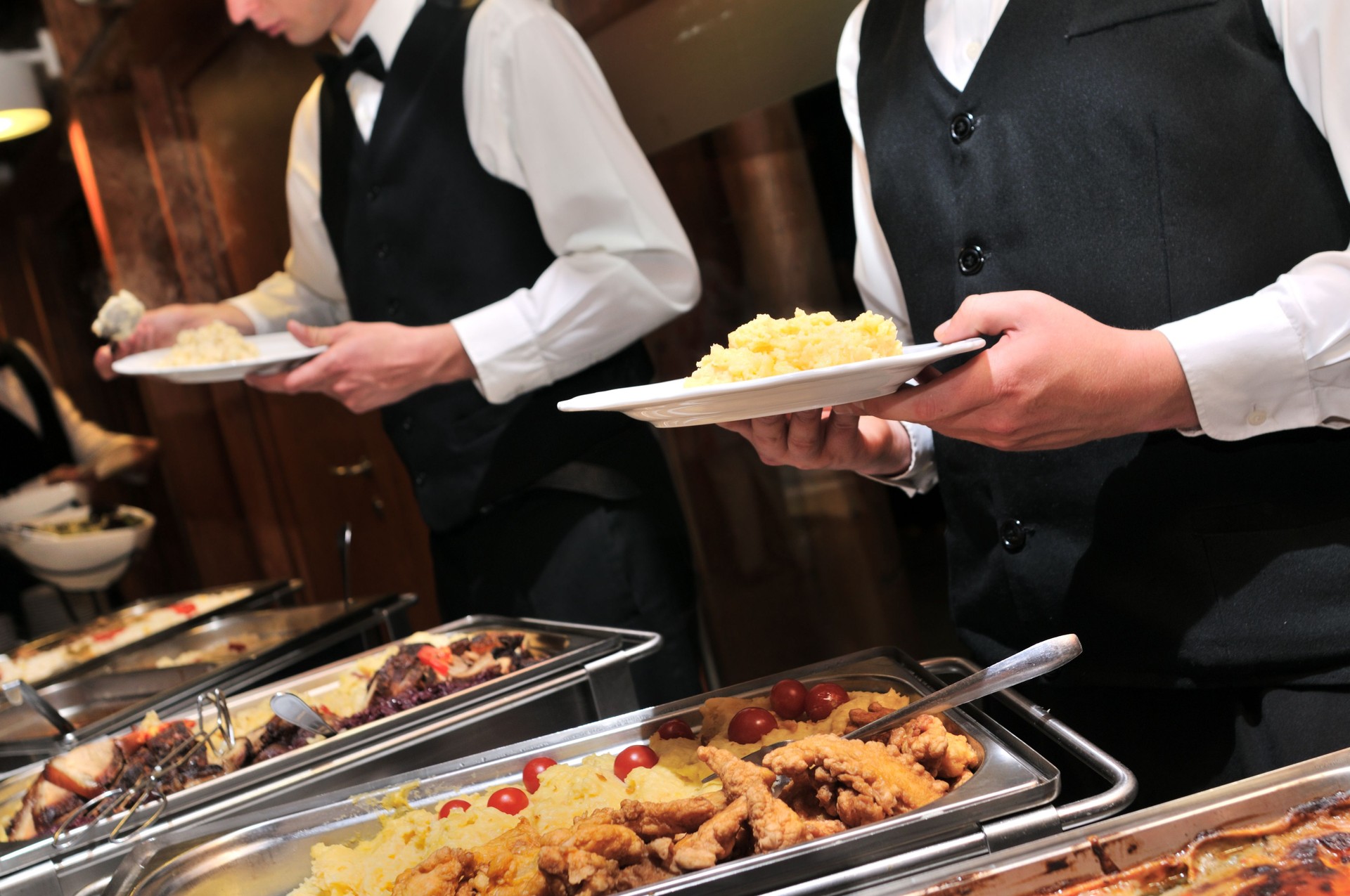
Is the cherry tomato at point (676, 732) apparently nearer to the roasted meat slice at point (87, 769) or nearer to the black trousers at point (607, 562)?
the roasted meat slice at point (87, 769)

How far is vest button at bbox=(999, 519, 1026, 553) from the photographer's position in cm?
121

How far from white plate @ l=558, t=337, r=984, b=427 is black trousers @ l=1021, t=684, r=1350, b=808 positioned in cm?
54

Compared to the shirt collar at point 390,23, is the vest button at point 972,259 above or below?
below

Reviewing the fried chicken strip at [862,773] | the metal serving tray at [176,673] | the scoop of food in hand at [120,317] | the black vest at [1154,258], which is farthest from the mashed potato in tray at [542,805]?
the scoop of food in hand at [120,317]

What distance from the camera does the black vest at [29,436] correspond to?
10.2ft

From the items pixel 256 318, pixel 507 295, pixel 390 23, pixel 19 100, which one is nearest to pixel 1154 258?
pixel 507 295

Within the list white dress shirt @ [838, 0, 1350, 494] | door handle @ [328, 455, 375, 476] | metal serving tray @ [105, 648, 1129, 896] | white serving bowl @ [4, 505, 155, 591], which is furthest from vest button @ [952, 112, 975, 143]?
white serving bowl @ [4, 505, 155, 591]

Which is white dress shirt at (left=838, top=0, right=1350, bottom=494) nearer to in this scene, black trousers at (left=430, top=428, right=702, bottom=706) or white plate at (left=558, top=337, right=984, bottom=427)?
white plate at (left=558, top=337, right=984, bottom=427)

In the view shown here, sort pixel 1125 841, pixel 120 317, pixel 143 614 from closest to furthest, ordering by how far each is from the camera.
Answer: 1. pixel 1125 841
2. pixel 120 317
3. pixel 143 614

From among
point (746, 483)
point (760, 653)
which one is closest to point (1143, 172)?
point (746, 483)

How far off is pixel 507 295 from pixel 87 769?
38.8 inches

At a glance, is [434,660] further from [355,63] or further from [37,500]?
[37,500]

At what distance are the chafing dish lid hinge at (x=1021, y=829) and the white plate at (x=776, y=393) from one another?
0.33 meters

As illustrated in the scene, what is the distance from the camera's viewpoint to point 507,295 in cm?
192
